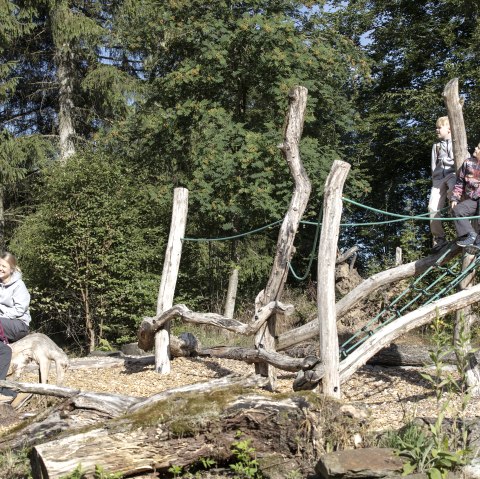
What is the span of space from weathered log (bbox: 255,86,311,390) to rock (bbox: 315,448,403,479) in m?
2.74

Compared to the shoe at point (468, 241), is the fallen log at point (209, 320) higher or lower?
lower

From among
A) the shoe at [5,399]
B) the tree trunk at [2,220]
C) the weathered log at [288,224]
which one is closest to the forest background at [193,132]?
the tree trunk at [2,220]

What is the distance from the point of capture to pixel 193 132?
17250 mm

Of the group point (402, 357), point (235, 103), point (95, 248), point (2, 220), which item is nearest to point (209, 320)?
point (402, 357)

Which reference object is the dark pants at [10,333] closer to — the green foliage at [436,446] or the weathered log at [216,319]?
the weathered log at [216,319]

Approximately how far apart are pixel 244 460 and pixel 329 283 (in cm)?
194

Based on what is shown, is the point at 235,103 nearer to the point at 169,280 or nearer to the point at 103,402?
the point at 169,280

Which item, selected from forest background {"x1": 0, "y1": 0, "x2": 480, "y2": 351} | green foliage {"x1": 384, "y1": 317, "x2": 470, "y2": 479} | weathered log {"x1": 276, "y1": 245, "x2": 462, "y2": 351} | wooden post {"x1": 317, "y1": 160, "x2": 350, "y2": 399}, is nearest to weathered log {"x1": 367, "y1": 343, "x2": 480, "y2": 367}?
weathered log {"x1": 276, "y1": 245, "x2": 462, "y2": 351}

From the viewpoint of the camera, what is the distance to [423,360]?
908 cm

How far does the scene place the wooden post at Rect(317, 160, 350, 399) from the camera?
6629mm

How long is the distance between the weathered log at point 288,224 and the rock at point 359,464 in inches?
108

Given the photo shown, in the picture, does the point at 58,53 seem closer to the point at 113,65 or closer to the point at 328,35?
the point at 113,65

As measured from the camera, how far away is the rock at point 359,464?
15.4ft

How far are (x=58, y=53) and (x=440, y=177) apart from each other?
15.4 metres
